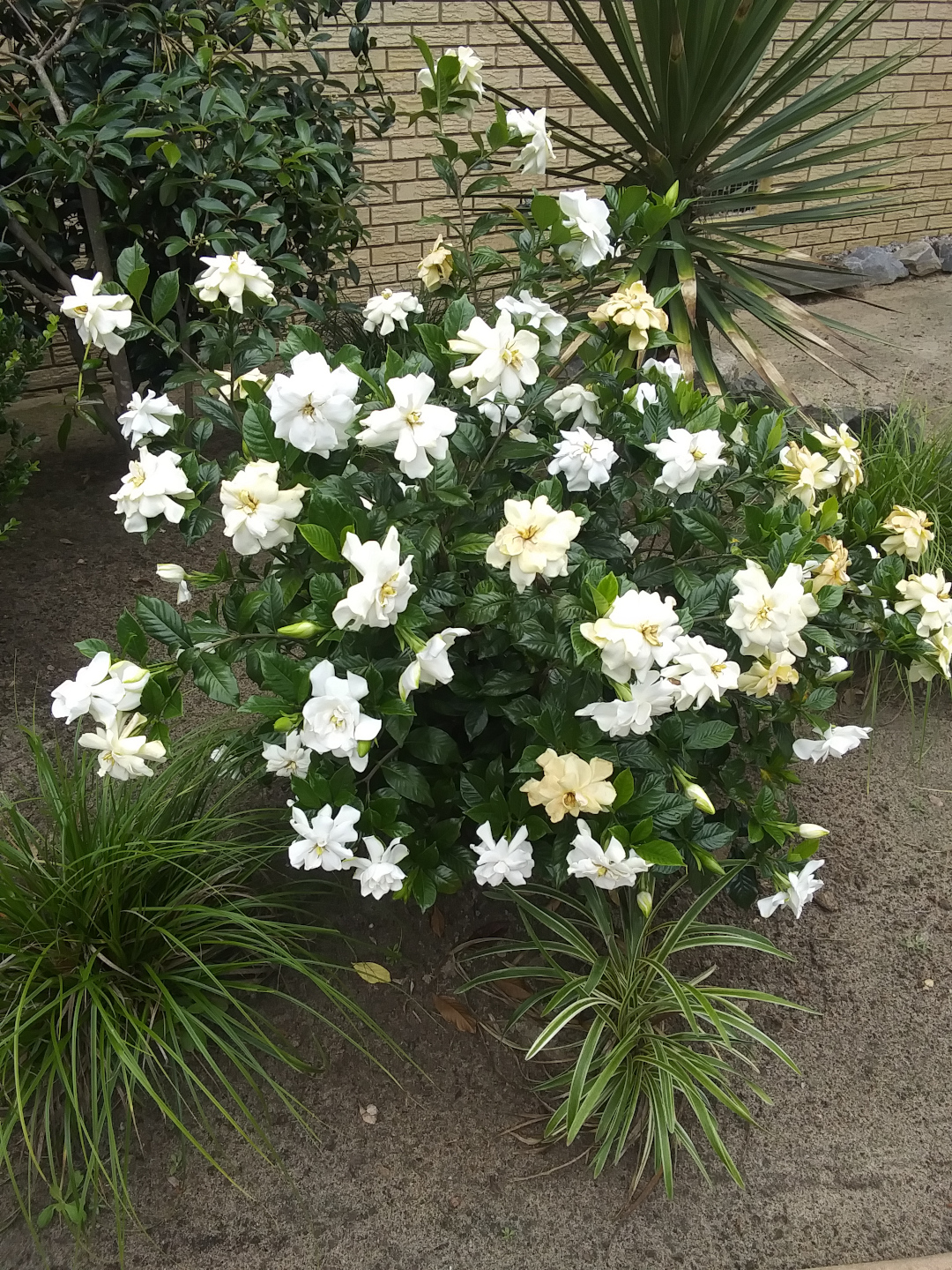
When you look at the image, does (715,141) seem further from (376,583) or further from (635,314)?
(376,583)

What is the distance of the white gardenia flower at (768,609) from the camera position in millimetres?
1403

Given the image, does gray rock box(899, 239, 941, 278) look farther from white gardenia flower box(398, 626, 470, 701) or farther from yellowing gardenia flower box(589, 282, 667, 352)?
white gardenia flower box(398, 626, 470, 701)

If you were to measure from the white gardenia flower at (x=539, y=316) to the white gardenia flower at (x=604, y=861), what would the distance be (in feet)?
2.95

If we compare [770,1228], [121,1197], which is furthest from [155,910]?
[770,1228]

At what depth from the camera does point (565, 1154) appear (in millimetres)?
1750

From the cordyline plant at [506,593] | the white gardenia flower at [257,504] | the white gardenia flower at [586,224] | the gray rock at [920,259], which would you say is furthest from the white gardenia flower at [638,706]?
the gray rock at [920,259]

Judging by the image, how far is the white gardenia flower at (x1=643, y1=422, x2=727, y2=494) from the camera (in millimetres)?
1640

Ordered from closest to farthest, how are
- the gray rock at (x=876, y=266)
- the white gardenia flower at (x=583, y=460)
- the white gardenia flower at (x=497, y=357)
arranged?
1. the white gardenia flower at (x=497, y=357)
2. the white gardenia flower at (x=583, y=460)
3. the gray rock at (x=876, y=266)

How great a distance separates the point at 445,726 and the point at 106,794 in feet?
2.20

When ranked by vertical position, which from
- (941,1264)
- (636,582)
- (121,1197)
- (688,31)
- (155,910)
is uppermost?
(688,31)

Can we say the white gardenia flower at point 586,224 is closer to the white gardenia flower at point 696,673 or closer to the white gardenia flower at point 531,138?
the white gardenia flower at point 531,138

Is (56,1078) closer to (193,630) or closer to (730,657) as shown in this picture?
(193,630)

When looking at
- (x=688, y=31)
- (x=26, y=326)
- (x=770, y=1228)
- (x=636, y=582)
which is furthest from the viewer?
(x=688, y=31)

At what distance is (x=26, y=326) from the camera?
297 centimetres
